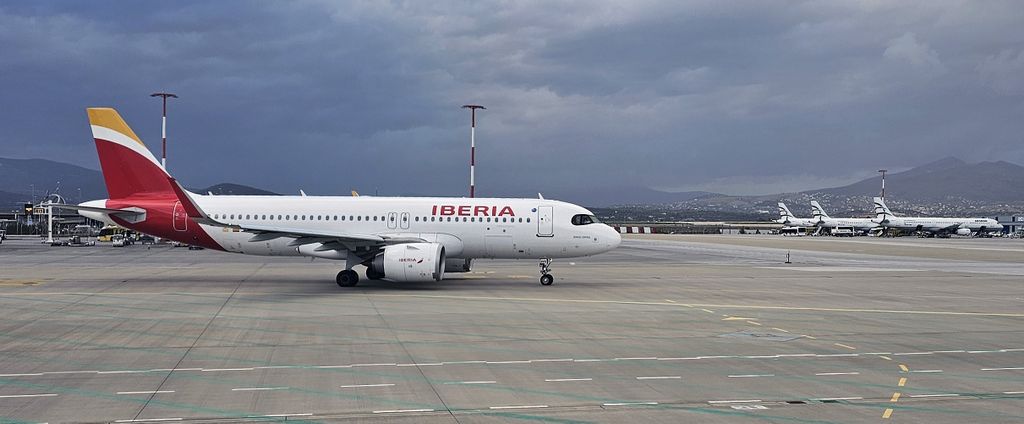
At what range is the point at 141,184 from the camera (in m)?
30.2

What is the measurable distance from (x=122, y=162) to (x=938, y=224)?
398ft

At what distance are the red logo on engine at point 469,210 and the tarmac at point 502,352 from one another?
2.72 m

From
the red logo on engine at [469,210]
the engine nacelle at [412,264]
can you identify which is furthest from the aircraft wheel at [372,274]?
the red logo on engine at [469,210]

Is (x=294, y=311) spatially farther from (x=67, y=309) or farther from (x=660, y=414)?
(x=660, y=414)

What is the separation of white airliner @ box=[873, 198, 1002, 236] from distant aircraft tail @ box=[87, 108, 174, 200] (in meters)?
120

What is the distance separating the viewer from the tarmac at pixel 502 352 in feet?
35.3

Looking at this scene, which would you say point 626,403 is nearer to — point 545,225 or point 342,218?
point 545,225

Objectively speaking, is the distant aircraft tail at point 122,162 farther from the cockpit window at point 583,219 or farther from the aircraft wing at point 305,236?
the cockpit window at point 583,219

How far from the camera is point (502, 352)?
594 inches

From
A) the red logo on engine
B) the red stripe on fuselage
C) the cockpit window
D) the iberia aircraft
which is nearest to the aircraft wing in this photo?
the iberia aircraft

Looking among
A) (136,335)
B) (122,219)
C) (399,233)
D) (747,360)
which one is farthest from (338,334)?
(122,219)

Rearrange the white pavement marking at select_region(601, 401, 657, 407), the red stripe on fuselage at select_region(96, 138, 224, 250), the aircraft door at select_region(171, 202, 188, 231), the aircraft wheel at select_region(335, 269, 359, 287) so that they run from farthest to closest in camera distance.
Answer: the red stripe on fuselage at select_region(96, 138, 224, 250)
the aircraft door at select_region(171, 202, 188, 231)
the aircraft wheel at select_region(335, 269, 359, 287)
the white pavement marking at select_region(601, 401, 657, 407)

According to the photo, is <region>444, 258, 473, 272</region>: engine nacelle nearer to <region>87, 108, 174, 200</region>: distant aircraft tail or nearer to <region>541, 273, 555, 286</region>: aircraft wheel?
<region>541, 273, 555, 286</region>: aircraft wheel

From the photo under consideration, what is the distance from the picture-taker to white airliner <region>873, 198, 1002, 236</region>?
4774 inches
